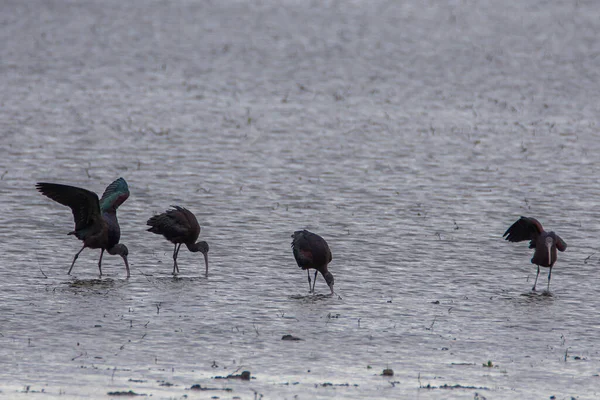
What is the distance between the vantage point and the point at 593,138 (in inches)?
A: 1079

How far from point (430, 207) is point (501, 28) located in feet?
102

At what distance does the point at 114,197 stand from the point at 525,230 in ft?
21.6

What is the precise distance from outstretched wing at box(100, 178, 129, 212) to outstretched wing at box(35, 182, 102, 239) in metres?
0.61

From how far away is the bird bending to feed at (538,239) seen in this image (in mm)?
15062

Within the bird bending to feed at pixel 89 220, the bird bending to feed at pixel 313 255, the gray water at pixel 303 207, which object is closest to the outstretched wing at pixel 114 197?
the bird bending to feed at pixel 89 220

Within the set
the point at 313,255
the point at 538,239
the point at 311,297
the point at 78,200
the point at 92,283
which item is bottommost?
the point at 92,283

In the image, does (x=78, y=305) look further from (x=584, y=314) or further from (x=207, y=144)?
(x=207, y=144)

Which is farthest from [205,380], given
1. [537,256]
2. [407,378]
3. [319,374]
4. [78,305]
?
[537,256]

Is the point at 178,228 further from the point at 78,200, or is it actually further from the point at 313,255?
the point at 313,255

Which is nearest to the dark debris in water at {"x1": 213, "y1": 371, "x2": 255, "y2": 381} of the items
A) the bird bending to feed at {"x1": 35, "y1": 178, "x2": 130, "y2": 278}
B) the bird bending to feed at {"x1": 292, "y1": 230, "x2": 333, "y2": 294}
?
the bird bending to feed at {"x1": 292, "y1": 230, "x2": 333, "y2": 294}

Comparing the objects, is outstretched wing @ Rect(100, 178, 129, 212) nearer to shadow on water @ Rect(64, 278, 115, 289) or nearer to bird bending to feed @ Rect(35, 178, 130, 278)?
bird bending to feed @ Rect(35, 178, 130, 278)

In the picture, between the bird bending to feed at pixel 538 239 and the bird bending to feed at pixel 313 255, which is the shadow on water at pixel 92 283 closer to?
the bird bending to feed at pixel 313 255

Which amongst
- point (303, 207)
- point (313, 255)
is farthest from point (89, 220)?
point (303, 207)

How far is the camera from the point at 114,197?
16219mm
